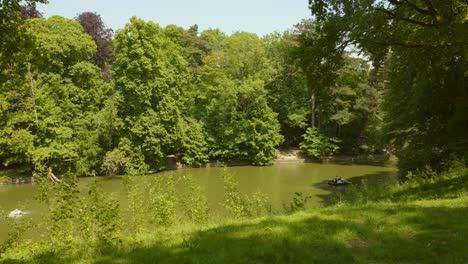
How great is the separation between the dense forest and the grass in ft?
15.7

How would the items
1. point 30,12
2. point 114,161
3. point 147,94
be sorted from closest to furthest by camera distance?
point 114,161 < point 147,94 < point 30,12

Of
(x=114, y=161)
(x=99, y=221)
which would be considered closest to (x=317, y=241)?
(x=99, y=221)

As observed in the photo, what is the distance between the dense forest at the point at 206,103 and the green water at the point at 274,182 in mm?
2255

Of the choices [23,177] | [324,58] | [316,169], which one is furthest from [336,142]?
[324,58]

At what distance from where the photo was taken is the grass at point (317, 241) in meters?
5.48

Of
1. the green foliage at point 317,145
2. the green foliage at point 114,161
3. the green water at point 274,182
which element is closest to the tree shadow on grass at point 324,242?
the green water at point 274,182

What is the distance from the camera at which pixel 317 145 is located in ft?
131

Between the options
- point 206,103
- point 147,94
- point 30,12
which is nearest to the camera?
point 147,94

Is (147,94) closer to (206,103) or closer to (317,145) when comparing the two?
(206,103)

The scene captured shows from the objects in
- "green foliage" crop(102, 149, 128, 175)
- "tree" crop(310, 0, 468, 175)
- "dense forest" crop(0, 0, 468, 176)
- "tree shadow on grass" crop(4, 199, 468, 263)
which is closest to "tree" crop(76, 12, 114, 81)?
"dense forest" crop(0, 0, 468, 176)

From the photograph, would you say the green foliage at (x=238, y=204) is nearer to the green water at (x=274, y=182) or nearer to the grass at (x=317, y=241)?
the grass at (x=317, y=241)

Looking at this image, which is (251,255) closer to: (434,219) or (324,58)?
(434,219)

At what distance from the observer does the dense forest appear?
15.6m

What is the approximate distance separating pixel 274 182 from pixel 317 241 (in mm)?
22520
